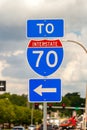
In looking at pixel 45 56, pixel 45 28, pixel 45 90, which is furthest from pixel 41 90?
pixel 45 28

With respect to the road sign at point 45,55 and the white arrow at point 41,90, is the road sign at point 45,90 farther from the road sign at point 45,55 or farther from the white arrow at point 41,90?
the road sign at point 45,55

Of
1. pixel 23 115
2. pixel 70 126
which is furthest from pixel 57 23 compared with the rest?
pixel 23 115

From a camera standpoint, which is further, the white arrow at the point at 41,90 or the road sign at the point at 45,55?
the white arrow at the point at 41,90

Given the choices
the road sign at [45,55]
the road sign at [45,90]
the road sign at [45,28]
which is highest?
the road sign at [45,28]

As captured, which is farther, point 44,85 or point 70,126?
point 70,126

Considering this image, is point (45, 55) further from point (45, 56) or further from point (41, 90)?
point (41, 90)

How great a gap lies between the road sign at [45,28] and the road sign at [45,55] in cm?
14

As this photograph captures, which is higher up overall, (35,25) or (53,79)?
(35,25)

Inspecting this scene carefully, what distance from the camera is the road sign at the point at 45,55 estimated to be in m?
10.6

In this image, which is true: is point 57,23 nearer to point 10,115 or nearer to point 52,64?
point 52,64

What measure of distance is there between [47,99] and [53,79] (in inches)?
15.6

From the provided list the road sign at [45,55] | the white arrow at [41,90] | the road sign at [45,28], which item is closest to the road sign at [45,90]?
the white arrow at [41,90]

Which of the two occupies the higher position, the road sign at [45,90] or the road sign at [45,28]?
the road sign at [45,28]

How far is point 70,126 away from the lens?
109 metres
